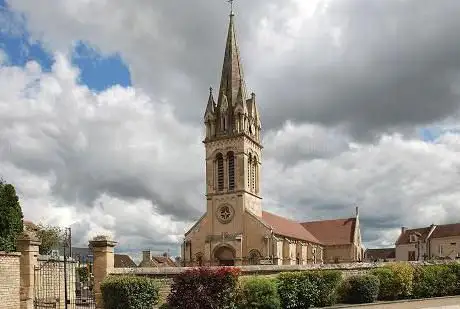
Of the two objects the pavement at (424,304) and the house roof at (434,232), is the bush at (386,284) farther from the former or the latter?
the house roof at (434,232)

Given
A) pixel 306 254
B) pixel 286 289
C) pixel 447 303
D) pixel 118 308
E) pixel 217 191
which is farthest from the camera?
pixel 306 254

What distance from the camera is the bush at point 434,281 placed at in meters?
22.2

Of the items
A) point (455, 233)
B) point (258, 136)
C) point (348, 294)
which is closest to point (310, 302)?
point (348, 294)

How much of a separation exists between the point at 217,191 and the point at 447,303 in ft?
101

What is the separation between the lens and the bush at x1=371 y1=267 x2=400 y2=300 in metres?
20.7

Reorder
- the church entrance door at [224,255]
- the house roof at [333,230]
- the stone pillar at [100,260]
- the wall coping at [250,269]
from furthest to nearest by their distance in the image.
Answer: the house roof at [333,230] < the church entrance door at [224,255] < the wall coping at [250,269] < the stone pillar at [100,260]

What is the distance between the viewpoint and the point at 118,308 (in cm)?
1487

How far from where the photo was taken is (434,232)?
3132 inches

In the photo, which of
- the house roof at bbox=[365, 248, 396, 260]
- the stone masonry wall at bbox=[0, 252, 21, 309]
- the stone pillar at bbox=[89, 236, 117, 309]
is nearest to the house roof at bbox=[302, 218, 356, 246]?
the house roof at bbox=[365, 248, 396, 260]

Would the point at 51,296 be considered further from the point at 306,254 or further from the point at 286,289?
the point at 306,254

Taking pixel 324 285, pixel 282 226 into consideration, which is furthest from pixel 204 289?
pixel 282 226

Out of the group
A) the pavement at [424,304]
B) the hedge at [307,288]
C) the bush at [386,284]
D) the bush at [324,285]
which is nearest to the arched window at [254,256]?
the pavement at [424,304]

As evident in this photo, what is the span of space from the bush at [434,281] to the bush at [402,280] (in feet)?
2.23

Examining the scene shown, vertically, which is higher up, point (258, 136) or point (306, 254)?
point (258, 136)
